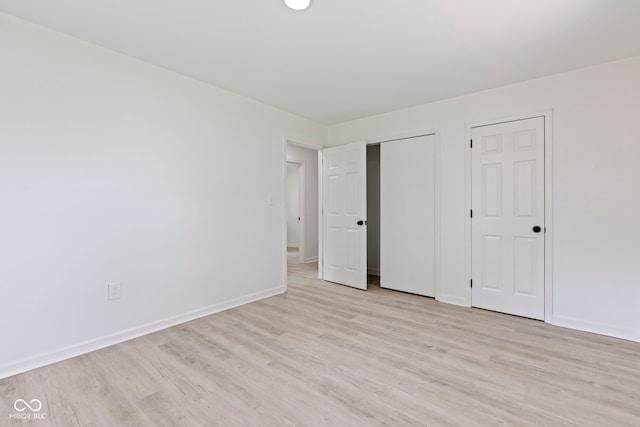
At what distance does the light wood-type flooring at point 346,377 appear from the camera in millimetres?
1574

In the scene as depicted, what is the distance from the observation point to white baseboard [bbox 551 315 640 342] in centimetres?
246

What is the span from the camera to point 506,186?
3.04m

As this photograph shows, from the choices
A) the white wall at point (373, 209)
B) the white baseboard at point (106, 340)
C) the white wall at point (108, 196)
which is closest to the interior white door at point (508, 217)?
the white wall at point (373, 209)

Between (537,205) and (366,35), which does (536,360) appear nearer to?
(537,205)

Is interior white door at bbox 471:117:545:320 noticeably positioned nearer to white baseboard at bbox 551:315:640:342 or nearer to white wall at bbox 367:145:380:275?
white baseboard at bbox 551:315:640:342

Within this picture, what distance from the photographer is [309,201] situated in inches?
242

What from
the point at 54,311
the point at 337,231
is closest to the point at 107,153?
the point at 54,311

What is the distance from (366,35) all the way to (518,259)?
264 centimetres

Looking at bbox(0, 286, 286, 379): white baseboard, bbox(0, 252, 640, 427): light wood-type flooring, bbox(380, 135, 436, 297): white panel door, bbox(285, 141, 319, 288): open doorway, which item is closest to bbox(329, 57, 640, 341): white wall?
bbox(0, 252, 640, 427): light wood-type flooring

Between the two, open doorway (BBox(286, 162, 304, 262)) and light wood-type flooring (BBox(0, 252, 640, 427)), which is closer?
light wood-type flooring (BBox(0, 252, 640, 427))

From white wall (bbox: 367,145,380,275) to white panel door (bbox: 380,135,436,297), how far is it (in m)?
0.94

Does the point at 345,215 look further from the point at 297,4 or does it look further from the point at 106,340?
the point at 106,340

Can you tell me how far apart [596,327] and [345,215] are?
2825 mm

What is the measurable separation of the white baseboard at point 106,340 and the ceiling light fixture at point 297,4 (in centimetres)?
278
